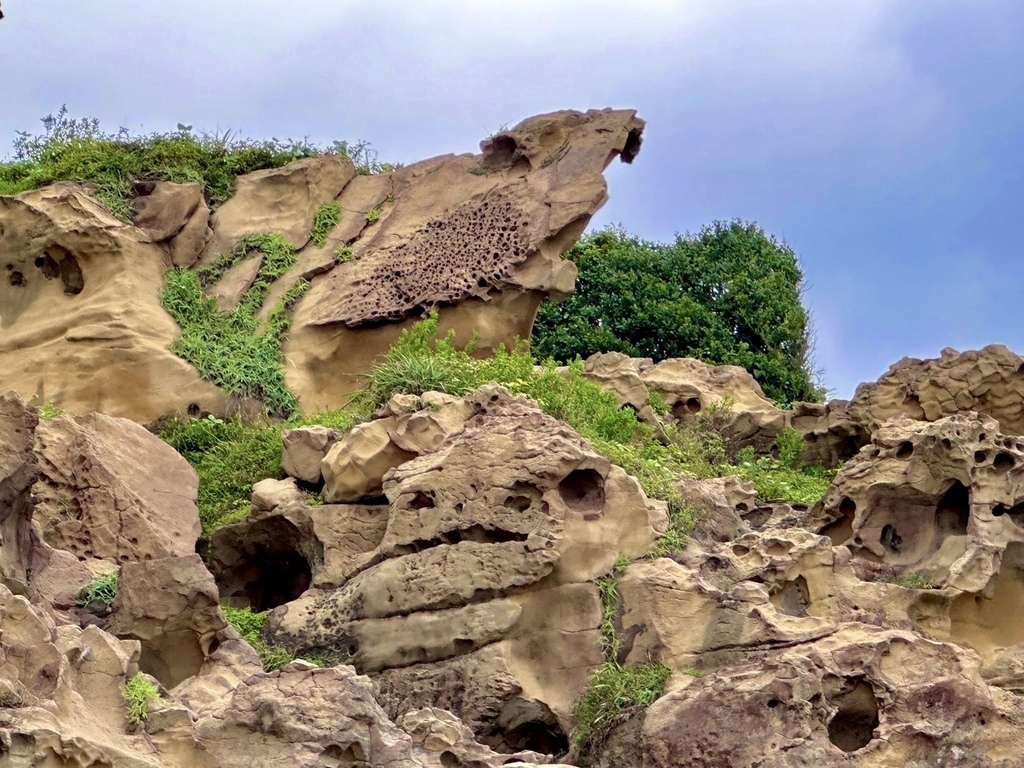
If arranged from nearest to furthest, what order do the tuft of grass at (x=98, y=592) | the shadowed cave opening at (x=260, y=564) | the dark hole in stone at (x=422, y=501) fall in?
the tuft of grass at (x=98, y=592), the dark hole in stone at (x=422, y=501), the shadowed cave opening at (x=260, y=564)

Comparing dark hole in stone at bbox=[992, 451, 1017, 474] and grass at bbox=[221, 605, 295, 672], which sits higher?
dark hole in stone at bbox=[992, 451, 1017, 474]

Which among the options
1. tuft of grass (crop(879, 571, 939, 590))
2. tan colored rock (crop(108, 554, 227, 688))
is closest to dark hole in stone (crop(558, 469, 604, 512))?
tuft of grass (crop(879, 571, 939, 590))

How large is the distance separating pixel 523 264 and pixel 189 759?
25.9 feet

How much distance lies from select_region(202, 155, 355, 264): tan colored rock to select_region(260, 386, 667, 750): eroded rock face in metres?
5.96

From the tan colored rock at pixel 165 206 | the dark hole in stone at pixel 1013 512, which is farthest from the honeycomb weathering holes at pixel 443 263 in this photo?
the dark hole in stone at pixel 1013 512

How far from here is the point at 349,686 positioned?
862 cm

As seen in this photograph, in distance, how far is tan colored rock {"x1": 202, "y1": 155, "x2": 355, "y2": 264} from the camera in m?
16.9

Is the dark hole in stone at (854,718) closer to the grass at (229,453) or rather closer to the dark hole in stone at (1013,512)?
the dark hole in stone at (1013,512)

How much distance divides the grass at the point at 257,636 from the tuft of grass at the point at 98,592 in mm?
651

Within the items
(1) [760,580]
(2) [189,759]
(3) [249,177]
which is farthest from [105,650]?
(3) [249,177]

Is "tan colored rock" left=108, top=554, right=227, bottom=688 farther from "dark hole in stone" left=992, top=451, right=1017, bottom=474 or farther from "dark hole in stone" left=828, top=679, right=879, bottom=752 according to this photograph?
"dark hole in stone" left=992, top=451, right=1017, bottom=474

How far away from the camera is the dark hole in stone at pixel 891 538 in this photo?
11.8 meters

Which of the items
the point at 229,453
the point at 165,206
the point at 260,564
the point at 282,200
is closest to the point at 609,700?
the point at 260,564

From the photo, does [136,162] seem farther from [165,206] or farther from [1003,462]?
[1003,462]
